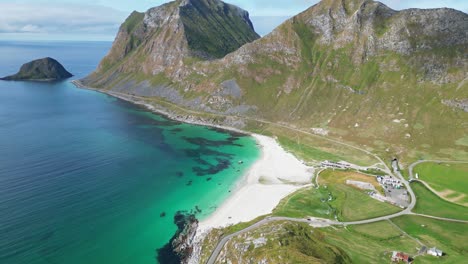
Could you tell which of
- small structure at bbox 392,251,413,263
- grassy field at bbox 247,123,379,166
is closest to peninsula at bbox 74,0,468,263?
small structure at bbox 392,251,413,263

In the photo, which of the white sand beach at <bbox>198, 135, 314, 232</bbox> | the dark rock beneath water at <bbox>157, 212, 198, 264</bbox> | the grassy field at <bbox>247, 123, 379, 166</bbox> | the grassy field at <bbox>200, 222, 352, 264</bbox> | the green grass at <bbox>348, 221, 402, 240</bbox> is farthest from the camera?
the grassy field at <bbox>247, 123, 379, 166</bbox>

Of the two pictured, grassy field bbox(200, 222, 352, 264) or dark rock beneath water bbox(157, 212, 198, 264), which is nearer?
grassy field bbox(200, 222, 352, 264)

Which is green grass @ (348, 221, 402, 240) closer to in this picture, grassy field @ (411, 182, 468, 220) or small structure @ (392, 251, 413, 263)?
small structure @ (392, 251, 413, 263)

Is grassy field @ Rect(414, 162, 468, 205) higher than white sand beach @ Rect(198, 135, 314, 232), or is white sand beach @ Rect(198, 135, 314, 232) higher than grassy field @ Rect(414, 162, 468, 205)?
grassy field @ Rect(414, 162, 468, 205)

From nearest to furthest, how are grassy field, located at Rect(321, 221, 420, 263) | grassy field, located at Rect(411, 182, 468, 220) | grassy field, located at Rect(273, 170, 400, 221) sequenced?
1. grassy field, located at Rect(321, 221, 420, 263)
2. grassy field, located at Rect(411, 182, 468, 220)
3. grassy field, located at Rect(273, 170, 400, 221)

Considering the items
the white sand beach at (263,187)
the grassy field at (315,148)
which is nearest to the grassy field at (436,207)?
the grassy field at (315,148)

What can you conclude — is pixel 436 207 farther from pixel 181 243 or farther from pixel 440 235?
pixel 181 243

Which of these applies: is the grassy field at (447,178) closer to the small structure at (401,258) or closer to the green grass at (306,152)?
the green grass at (306,152)
